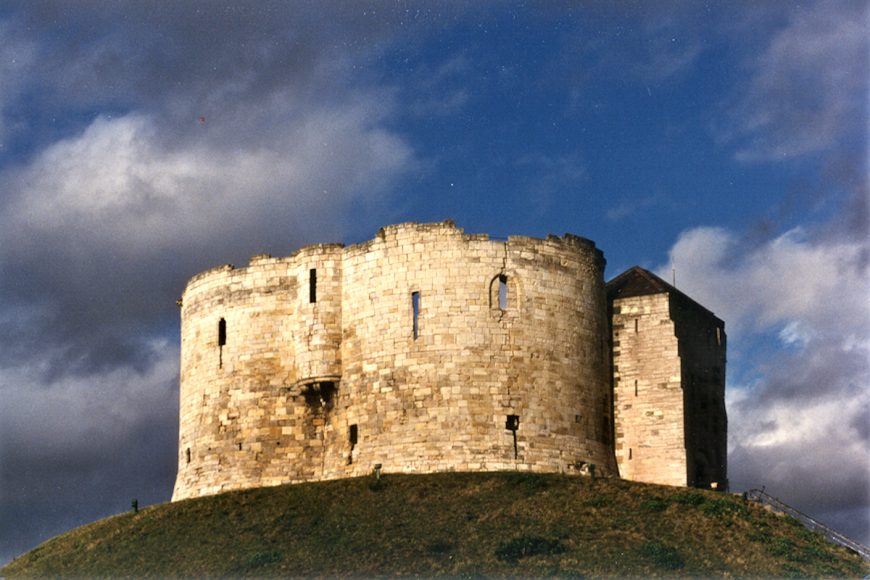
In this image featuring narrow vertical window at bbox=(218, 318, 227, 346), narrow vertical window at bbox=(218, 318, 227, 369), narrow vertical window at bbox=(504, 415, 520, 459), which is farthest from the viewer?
narrow vertical window at bbox=(218, 318, 227, 346)

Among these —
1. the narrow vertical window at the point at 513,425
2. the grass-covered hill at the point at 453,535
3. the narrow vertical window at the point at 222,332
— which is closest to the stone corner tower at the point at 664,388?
the grass-covered hill at the point at 453,535

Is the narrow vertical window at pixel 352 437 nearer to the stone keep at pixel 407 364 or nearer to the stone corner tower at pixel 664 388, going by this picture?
the stone keep at pixel 407 364

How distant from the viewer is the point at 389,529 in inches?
1919

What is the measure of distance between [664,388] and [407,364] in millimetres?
9126

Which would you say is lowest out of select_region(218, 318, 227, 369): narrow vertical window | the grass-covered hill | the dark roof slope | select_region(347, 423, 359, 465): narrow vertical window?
A: the grass-covered hill

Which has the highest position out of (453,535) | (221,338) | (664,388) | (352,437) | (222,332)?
(222,332)

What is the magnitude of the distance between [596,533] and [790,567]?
5.59 metres

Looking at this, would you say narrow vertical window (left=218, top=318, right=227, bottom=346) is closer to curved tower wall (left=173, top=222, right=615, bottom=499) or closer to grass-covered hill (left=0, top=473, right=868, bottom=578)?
curved tower wall (left=173, top=222, right=615, bottom=499)

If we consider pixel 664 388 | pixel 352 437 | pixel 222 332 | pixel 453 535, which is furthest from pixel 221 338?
pixel 664 388

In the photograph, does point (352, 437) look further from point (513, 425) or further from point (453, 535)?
point (453, 535)

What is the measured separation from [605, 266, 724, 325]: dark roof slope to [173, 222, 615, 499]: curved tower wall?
191 cm

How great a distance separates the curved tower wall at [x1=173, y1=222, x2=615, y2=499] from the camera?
2109 inches

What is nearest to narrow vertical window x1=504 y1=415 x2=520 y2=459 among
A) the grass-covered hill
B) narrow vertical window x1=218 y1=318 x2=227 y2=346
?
the grass-covered hill

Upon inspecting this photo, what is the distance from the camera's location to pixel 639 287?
59.1m
